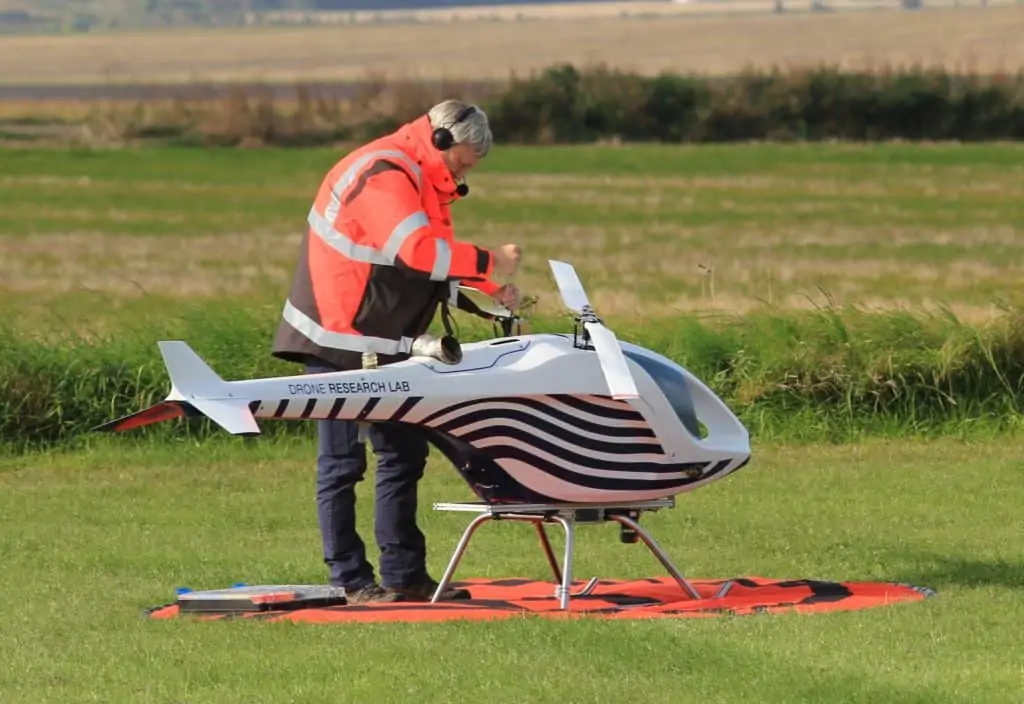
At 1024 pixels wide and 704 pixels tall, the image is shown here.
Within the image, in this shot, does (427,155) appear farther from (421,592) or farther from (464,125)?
(421,592)

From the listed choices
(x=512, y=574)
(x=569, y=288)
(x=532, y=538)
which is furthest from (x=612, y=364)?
(x=532, y=538)

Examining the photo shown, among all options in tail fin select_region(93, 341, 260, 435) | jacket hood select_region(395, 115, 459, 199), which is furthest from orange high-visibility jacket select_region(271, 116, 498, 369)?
tail fin select_region(93, 341, 260, 435)

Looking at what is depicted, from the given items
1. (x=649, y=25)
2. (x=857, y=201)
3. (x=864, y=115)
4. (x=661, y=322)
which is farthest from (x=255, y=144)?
(x=649, y=25)

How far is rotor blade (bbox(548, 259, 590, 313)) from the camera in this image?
8.34 meters

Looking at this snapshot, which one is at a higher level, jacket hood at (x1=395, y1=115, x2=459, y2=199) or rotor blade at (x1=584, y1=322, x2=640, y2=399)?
jacket hood at (x1=395, y1=115, x2=459, y2=199)

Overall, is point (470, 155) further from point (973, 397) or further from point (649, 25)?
point (649, 25)

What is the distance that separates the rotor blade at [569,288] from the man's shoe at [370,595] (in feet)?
4.66

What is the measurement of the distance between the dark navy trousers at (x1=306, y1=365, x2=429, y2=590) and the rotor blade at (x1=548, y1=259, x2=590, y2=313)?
83 cm

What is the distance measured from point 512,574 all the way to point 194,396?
91.1 inches

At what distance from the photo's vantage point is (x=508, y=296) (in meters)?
8.38

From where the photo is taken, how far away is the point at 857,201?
36.1 m

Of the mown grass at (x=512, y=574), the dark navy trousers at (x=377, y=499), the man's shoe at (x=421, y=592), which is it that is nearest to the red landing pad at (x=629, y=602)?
the man's shoe at (x=421, y=592)

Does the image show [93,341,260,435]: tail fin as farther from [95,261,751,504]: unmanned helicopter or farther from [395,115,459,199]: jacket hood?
[395,115,459,199]: jacket hood

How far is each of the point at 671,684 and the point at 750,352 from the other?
6979 mm
